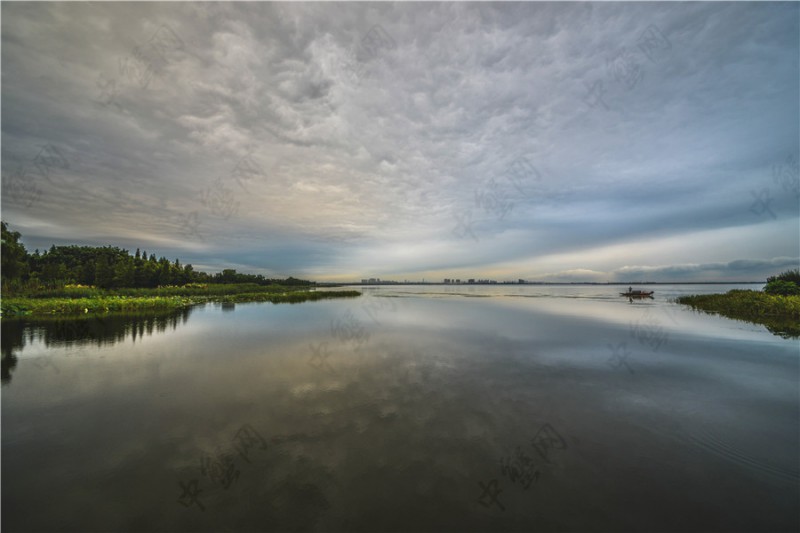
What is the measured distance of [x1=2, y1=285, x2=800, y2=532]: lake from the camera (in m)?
5.96

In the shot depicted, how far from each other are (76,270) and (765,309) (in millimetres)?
138393

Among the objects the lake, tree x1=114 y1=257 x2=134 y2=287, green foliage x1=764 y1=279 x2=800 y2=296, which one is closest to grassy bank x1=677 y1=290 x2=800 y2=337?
green foliage x1=764 y1=279 x2=800 y2=296

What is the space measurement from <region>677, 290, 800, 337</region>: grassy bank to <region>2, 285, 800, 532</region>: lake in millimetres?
15899

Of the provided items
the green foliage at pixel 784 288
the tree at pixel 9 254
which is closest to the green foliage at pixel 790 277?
the green foliage at pixel 784 288

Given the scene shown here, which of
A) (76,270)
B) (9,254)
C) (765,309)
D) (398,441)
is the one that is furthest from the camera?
(76,270)

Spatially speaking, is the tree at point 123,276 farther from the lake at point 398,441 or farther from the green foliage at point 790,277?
the green foliage at point 790,277

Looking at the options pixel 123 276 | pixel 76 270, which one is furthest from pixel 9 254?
pixel 76 270

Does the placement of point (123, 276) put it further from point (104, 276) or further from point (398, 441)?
point (398, 441)

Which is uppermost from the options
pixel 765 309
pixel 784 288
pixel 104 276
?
pixel 104 276

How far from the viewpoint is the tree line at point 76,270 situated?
4128cm

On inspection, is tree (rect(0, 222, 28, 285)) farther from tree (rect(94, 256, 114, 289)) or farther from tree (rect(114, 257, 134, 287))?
tree (rect(94, 256, 114, 289))

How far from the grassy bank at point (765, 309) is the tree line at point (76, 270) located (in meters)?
86.2

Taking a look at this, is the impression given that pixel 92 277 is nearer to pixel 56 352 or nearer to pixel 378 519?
pixel 56 352

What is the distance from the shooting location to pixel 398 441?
8.55m
